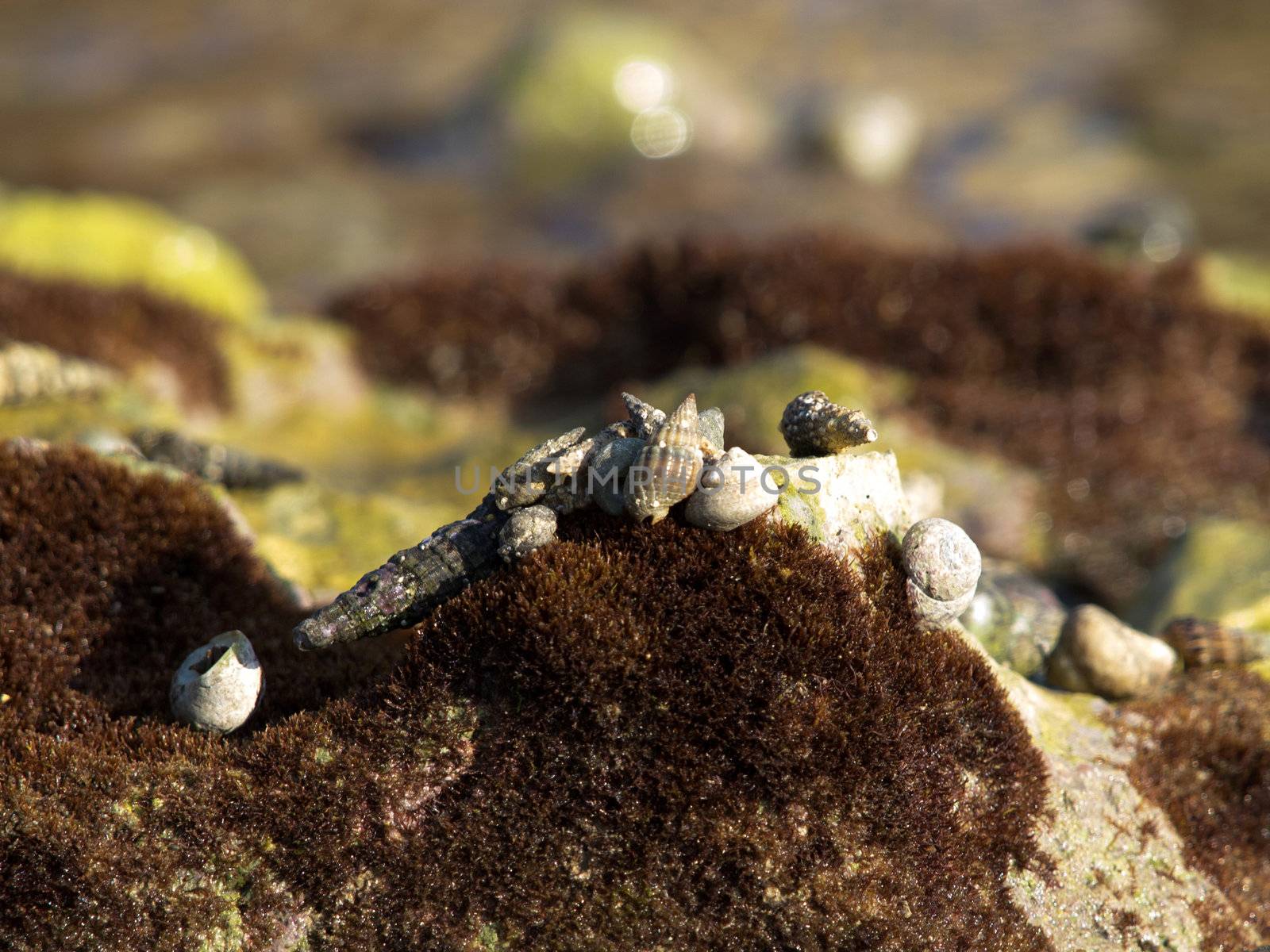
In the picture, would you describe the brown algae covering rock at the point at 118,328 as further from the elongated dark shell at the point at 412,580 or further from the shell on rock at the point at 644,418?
the shell on rock at the point at 644,418

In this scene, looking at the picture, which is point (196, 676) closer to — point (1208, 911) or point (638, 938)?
point (638, 938)

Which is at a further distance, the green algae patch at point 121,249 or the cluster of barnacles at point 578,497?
the green algae patch at point 121,249

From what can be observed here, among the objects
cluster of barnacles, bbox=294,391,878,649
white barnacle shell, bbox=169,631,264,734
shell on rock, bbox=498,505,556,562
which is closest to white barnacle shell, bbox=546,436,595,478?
cluster of barnacles, bbox=294,391,878,649

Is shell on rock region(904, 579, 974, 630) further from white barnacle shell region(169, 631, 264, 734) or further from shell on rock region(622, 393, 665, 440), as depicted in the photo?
white barnacle shell region(169, 631, 264, 734)

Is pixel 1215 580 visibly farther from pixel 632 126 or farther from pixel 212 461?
pixel 632 126

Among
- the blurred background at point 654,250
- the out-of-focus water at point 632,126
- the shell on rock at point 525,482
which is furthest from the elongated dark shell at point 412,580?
the out-of-focus water at point 632,126
